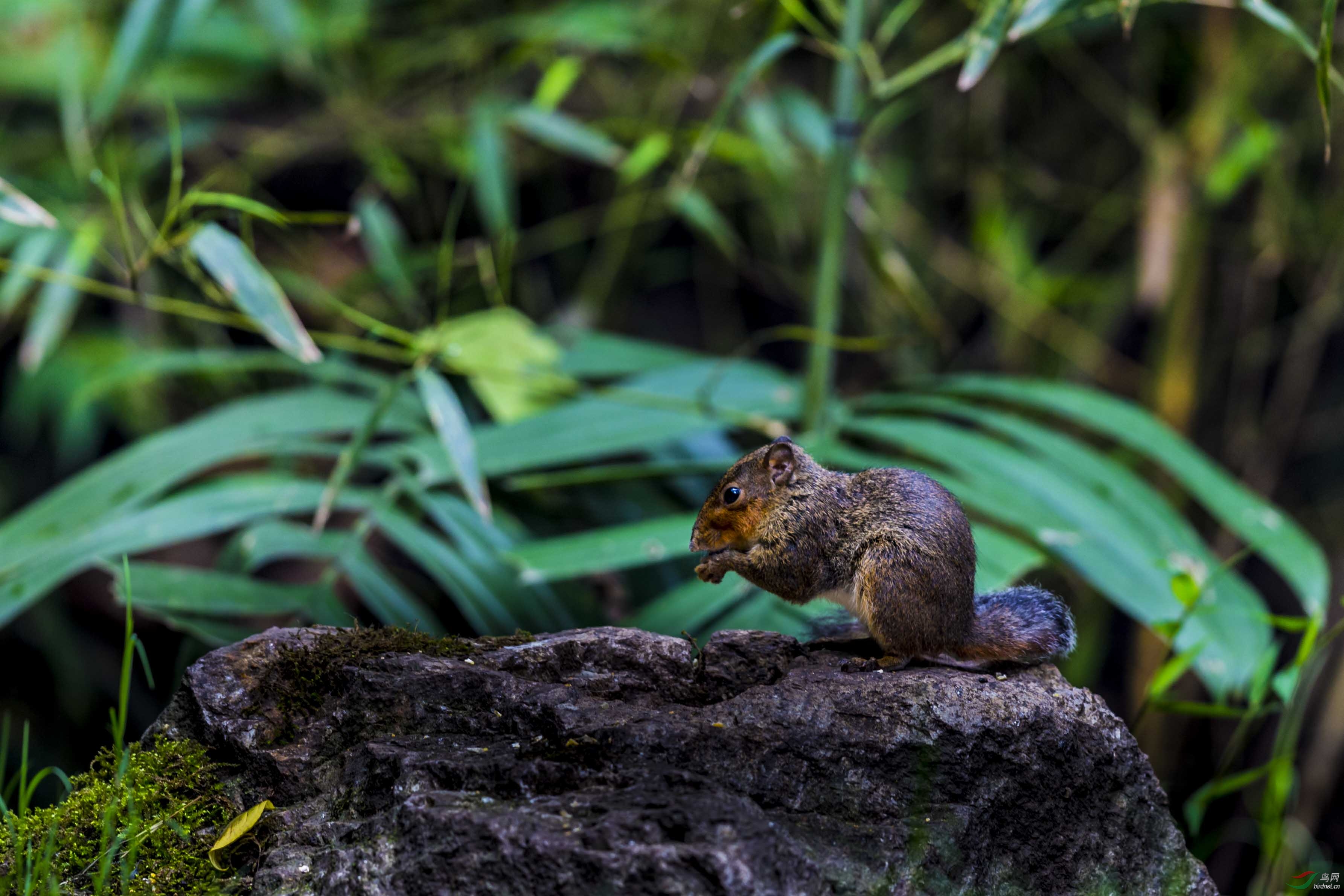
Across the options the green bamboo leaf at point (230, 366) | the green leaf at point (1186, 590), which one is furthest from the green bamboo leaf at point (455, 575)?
the green leaf at point (1186, 590)

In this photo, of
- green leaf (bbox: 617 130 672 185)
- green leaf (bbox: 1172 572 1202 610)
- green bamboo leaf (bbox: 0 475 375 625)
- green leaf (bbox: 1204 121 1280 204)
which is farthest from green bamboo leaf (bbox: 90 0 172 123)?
green leaf (bbox: 1204 121 1280 204)

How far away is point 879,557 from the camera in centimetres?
203

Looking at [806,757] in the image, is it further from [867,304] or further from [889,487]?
[867,304]

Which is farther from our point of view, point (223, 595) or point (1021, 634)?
point (223, 595)

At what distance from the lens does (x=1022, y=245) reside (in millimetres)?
5812

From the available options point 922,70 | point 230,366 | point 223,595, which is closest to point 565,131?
point 230,366

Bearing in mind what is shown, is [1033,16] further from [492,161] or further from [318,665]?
[492,161]

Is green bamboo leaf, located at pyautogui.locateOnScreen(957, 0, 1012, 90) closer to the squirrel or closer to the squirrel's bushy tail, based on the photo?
the squirrel

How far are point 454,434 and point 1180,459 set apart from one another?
2.08 metres

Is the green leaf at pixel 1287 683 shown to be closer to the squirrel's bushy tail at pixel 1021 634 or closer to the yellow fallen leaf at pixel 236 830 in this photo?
the squirrel's bushy tail at pixel 1021 634

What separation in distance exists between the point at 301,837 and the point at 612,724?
1.51ft

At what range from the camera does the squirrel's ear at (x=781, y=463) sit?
7.29 feet

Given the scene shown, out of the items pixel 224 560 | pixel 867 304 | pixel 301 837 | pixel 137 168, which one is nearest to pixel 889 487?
pixel 301 837

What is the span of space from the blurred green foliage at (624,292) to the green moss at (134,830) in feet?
2.21
